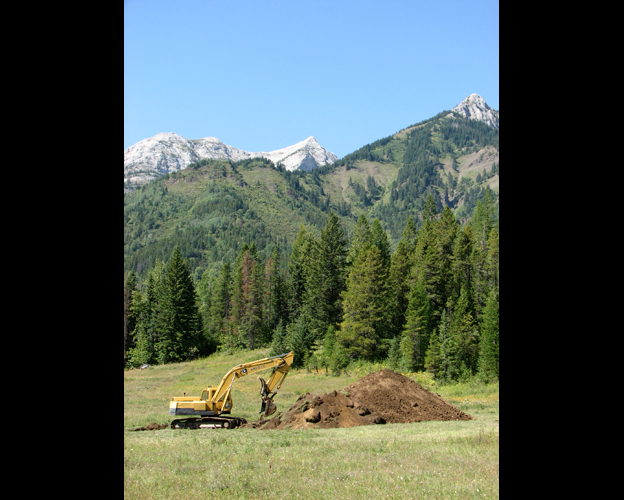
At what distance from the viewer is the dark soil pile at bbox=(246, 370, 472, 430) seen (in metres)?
21.9

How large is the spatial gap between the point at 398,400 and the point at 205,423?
983 centimetres

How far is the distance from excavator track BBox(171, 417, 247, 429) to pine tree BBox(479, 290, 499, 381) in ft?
76.3

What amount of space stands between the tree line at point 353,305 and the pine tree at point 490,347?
0.30 ft

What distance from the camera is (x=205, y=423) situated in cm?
2086

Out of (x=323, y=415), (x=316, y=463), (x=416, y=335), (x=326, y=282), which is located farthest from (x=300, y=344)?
(x=316, y=463)

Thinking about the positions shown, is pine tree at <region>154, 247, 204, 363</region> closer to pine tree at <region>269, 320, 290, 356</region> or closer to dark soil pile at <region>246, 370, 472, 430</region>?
pine tree at <region>269, 320, 290, 356</region>

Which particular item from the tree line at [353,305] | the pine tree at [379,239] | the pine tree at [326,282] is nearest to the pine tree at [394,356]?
the tree line at [353,305]

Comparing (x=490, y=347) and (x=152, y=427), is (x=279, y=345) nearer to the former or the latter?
(x=490, y=347)

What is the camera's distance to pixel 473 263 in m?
52.1

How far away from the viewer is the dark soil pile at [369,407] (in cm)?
2186
